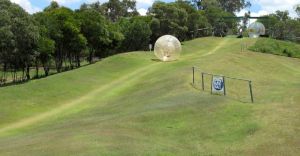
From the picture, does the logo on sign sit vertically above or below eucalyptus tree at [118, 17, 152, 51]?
below

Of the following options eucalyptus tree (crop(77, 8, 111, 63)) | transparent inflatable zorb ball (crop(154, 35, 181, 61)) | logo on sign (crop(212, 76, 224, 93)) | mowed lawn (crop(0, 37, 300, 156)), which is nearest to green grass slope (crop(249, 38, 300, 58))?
transparent inflatable zorb ball (crop(154, 35, 181, 61))

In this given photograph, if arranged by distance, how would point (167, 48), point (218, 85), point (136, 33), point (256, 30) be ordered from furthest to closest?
1. point (256, 30)
2. point (136, 33)
3. point (167, 48)
4. point (218, 85)

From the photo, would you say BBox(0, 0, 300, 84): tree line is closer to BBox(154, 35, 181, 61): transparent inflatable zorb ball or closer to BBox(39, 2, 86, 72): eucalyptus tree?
BBox(39, 2, 86, 72): eucalyptus tree


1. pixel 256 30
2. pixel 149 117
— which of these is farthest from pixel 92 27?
pixel 256 30

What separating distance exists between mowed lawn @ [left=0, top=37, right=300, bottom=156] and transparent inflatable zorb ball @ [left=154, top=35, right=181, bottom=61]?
25.9 ft

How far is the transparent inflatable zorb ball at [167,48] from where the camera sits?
180 feet

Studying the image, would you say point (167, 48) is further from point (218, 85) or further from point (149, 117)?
point (149, 117)

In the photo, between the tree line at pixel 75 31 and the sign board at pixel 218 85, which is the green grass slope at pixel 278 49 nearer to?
the tree line at pixel 75 31

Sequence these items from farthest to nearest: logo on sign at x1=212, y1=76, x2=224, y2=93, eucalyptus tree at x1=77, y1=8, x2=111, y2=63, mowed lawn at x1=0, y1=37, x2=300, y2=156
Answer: eucalyptus tree at x1=77, y1=8, x2=111, y2=63, logo on sign at x1=212, y1=76, x2=224, y2=93, mowed lawn at x1=0, y1=37, x2=300, y2=156

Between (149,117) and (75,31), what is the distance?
38598mm

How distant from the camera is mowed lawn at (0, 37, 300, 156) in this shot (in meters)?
17.4

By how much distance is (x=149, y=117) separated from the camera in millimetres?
22625

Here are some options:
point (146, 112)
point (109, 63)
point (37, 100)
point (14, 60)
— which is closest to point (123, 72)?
point (109, 63)

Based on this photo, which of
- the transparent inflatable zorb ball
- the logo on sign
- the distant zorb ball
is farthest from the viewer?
→ the distant zorb ball
